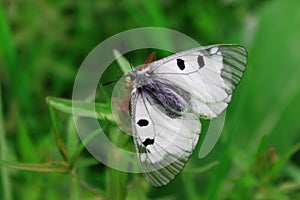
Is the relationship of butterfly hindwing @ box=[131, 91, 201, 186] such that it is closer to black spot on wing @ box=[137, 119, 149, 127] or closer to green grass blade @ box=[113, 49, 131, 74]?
black spot on wing @ box=[137, 119, 149, 127]

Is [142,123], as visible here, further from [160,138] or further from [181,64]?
[181,64]

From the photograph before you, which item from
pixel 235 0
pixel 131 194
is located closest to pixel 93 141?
pixel 131 194

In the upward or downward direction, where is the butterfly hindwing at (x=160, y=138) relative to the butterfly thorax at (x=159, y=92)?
downward

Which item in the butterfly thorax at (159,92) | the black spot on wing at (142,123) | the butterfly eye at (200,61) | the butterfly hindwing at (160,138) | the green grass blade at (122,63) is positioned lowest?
the butterfly hindwing at (160,138)

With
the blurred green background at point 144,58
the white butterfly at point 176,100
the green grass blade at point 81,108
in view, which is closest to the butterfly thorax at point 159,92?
the white butterfly at point 176,100

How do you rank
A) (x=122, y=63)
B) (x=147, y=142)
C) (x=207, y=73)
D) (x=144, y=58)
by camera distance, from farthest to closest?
1. (x=144, y=58)
2. (x=122, y=63)
3. (x=207, y=73)
4. (x=147, y=142)

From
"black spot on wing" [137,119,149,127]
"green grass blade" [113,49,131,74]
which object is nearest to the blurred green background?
"green grass blade" [113,49,131,74]

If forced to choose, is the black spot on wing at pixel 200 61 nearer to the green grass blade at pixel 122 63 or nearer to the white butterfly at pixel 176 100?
the white butterfly at pixel 176 100

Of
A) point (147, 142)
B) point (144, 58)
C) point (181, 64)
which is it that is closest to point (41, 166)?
point (147, 142)
